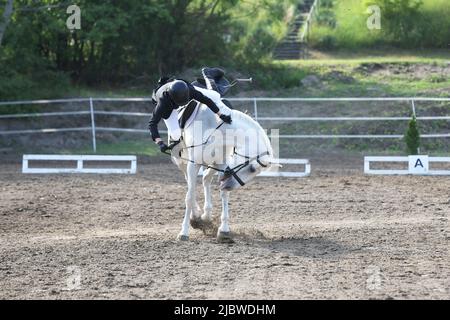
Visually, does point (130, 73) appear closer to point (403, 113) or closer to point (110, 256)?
point (403, 113)

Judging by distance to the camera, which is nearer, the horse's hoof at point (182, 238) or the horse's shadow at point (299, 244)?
the horse's shadow at point (299, 244)

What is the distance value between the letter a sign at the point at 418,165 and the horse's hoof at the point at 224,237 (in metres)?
7.32

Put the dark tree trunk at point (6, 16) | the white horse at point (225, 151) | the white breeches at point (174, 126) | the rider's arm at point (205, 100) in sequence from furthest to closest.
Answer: the dark tree trunk at point (6, 16), the white breeches at point (174, 126), the rider's arm at point (205, 100), the white horse at point (225, 151)

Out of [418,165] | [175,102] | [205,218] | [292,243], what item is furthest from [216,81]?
[418,165]

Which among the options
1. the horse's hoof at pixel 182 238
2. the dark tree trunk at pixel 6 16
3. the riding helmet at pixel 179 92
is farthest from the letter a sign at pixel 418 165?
the dark tree trunk at pixel 6 16

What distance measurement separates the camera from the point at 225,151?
11.4 m

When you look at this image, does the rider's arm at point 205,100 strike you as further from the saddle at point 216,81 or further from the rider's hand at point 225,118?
the saddle at point 216,81

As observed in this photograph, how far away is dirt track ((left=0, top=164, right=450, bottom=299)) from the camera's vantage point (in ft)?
28.7

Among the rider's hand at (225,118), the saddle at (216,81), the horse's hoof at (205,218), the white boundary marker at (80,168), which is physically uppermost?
the saddle at (216,81)

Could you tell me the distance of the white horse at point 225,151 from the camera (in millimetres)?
10789

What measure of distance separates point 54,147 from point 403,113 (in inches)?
345
